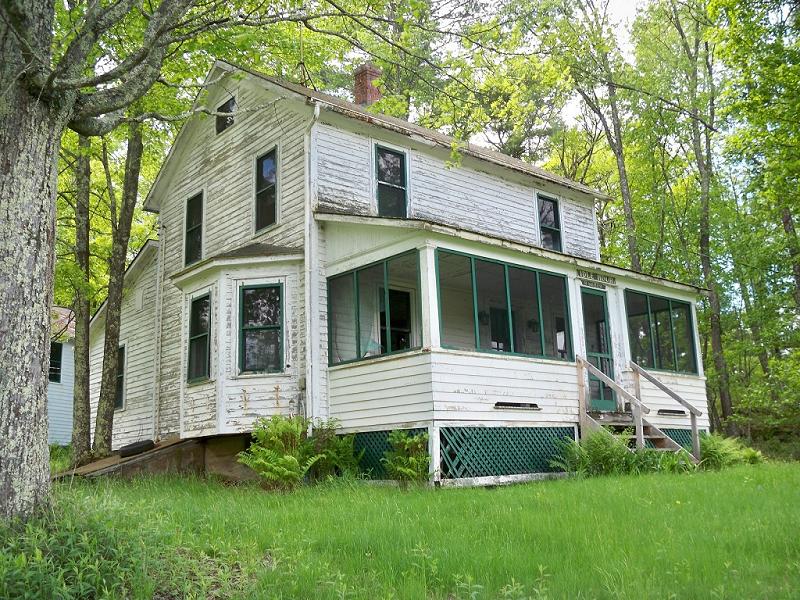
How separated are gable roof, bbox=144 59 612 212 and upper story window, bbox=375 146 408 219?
0.54 m

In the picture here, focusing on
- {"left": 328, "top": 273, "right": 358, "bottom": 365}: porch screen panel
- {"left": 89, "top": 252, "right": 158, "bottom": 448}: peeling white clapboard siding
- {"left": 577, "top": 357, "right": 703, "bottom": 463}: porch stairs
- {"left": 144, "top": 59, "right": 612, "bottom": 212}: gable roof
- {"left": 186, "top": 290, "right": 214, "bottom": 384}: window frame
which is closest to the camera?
{"left": 577, "top": 357, "right": 703, "bottom": 463}: porch stairs

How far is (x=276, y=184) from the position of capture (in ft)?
47.7

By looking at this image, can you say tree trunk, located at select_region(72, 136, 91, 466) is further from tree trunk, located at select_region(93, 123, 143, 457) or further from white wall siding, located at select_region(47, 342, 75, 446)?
white wall siding, located at select_region(47, 342, 75, 446)

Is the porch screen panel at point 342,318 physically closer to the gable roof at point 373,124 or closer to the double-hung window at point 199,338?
the double-hung window at point 199,338

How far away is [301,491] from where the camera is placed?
1016 centimetres

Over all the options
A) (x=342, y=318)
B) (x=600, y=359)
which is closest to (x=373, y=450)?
(x=342, y=318)

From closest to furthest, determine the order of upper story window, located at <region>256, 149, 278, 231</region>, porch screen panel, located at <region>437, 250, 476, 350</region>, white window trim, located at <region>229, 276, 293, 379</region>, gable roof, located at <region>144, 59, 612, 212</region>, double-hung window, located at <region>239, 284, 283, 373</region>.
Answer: white window trim, located at <region>229, 276, 293, 379</region> → double-hung window, located at <region>239, 284, 283, 373</region> → gable roof, located at <region>144, 59, 612, 212</region> → upper story window, located at <region>256, 149, 278, 231</region> → porch screen panel, located at <region>437, 250, 476, 350</region>

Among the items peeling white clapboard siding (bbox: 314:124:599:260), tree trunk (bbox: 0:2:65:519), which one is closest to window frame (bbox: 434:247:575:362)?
peeling white clapboard siding (bbox: 314:124:599:260)

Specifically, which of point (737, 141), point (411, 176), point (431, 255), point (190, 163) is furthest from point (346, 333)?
point (737, 141)

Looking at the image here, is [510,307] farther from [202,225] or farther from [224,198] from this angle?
[202,225]

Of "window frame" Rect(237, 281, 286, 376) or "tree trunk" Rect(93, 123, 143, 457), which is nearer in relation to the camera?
"window frame" Rect(237, 281, 286, 376)

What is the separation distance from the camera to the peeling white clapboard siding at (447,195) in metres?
14.0

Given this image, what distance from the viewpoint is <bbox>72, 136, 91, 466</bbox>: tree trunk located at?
15608 mm

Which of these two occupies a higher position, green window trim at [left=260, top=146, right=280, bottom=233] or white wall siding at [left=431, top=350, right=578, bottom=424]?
green window trim at [left=260, top=146, right=280, bottom=233]
